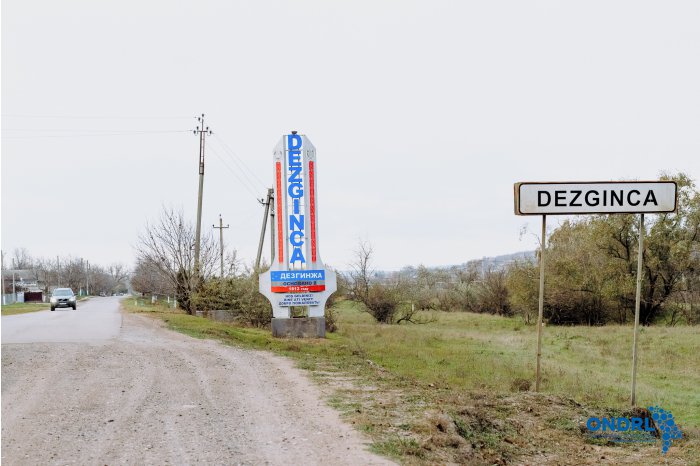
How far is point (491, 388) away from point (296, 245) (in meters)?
10.1

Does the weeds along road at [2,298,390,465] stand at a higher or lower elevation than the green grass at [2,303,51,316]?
higher

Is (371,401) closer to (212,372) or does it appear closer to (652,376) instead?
(212,372)

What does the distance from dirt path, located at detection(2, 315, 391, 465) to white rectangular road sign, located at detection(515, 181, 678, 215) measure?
14.3ft

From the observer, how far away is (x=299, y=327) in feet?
71.3

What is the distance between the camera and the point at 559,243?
45.3 meters

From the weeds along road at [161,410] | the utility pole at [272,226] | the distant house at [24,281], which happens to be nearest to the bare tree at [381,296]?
the utility pole at [272,226]

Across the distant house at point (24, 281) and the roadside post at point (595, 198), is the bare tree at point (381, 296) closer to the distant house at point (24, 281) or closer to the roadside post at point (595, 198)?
the roadside post at point (595, 198)

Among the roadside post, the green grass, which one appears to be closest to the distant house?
the green grass

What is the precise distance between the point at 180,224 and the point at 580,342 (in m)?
23.5

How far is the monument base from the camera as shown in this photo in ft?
71.1

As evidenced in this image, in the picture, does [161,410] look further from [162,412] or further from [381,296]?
[381,296]

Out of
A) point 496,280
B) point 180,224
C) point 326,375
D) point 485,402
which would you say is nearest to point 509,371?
point 326,375

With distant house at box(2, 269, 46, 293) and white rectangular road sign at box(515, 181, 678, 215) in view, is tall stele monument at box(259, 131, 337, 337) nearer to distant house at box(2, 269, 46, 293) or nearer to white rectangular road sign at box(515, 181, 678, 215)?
white rectangular road sign at box(515, 181, 678, 215)

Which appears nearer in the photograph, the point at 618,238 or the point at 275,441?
the point at 275,441
